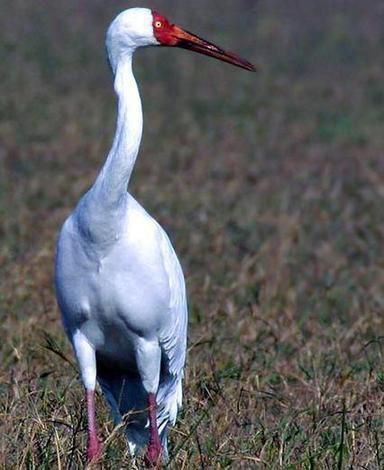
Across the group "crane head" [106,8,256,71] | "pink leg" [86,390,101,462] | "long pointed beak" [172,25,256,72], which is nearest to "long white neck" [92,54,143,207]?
"crane head" [106,8,256,71]

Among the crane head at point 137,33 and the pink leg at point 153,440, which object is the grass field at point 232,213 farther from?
the crane head at point 137,33

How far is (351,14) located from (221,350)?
54.2 ft

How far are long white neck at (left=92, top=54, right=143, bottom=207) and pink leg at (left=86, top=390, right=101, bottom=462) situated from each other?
0.87 metres

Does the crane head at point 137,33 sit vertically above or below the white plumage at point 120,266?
above

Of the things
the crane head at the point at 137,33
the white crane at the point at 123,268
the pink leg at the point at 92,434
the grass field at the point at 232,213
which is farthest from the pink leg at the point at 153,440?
the crane head at the point at 137,33

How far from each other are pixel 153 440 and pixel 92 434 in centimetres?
36

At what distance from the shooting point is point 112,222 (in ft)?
19.2

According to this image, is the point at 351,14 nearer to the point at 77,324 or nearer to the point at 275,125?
the point at 275,125

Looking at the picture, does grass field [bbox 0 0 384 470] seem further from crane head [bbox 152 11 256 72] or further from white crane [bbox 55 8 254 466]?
crane head [bbox 152 11 256 72]

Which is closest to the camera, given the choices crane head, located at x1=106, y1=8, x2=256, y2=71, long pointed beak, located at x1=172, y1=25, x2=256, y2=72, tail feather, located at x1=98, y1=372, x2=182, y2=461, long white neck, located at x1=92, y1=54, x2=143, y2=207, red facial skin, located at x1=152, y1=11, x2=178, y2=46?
long white neck, located at x1=92, y1=54, x2=143, y2=207

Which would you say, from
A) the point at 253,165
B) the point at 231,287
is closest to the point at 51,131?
the point at 253,165

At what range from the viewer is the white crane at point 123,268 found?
586 cm

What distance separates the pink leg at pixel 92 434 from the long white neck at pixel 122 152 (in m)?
0.87

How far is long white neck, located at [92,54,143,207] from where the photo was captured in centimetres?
581
